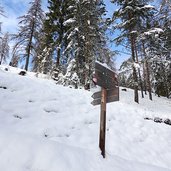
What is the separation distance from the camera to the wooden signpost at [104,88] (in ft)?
18.1

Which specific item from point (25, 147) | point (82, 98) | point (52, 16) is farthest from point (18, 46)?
point (25, 147)

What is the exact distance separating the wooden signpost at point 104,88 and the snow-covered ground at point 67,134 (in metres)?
0.60

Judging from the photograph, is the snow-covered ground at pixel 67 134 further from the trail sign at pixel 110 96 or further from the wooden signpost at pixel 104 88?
the trail sign at pixel 110 96

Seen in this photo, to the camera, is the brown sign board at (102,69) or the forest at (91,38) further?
the forest at (91,38)

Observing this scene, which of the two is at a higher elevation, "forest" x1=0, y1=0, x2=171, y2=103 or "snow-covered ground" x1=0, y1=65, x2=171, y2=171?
"forest" x1=0, y1=0, x2=171, y2=103

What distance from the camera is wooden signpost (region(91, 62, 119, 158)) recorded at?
553 centimetres

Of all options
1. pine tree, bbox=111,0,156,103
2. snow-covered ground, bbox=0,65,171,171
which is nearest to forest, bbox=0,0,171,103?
pine tree, bbox=111,0,156,103

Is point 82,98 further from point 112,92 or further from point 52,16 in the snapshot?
point 52,16

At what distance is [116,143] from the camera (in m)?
6.78

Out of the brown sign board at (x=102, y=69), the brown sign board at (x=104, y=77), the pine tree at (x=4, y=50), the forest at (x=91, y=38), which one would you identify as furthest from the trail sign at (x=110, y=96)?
the pine tree at (x=4, y=50)

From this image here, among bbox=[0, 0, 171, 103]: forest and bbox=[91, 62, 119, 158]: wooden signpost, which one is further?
bbox=[0, 0, 171, 103]: forest

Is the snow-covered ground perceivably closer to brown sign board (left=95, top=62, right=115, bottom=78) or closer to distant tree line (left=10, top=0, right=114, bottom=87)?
brown sign board (left=95, top=62, right=115, bottom=78)

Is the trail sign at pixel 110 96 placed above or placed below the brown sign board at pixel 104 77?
below

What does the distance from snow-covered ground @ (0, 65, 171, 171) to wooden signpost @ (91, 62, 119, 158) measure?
60cm
